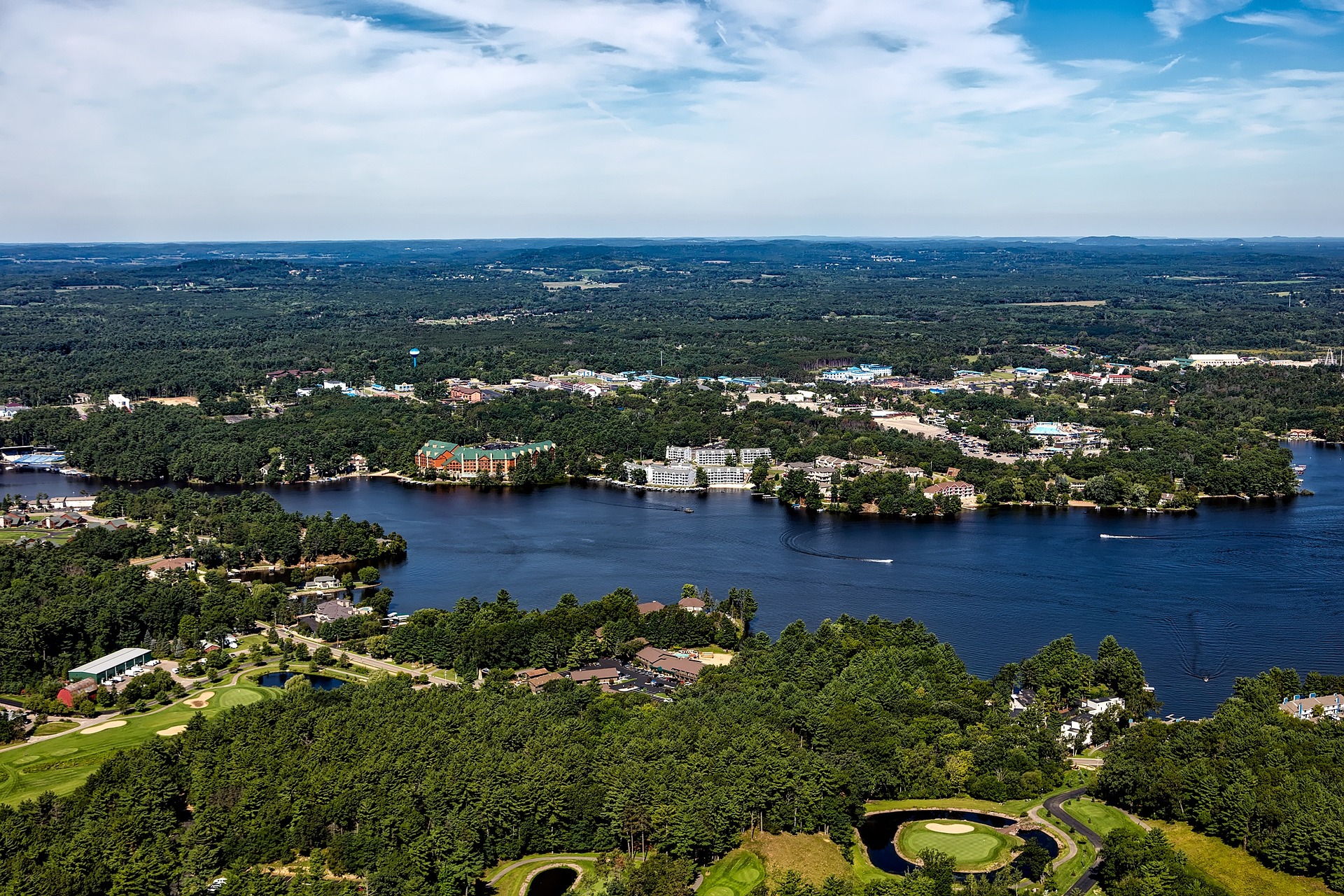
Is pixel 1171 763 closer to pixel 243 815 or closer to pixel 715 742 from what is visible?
pixel 715 742

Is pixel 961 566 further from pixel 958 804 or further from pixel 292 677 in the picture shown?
pixel 292 677

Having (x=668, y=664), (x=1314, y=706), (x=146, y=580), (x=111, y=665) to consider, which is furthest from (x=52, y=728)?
(x=1314, y=706)

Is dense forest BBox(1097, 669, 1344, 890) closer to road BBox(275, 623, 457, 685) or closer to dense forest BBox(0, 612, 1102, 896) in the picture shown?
dense forest BBox(0, 612, 1102, 896)

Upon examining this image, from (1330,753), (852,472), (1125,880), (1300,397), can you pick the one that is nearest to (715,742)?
(1125,880)

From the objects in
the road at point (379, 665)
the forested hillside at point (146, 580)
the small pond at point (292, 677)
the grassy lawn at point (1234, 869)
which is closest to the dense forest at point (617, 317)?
the forested hillside at point (146, 580)

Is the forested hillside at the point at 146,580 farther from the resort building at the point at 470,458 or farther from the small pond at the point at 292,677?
the resort building at the point at 470,458

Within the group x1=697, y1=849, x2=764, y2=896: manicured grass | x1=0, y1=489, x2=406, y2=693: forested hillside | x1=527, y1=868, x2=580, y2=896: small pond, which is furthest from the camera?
x1=0, y1=489, x2=406, y2=693: forested hillside

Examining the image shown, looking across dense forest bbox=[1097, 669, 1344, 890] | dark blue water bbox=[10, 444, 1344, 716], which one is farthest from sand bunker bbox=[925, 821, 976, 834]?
dark blue water bbox=[10, 444, 1344, 716]
